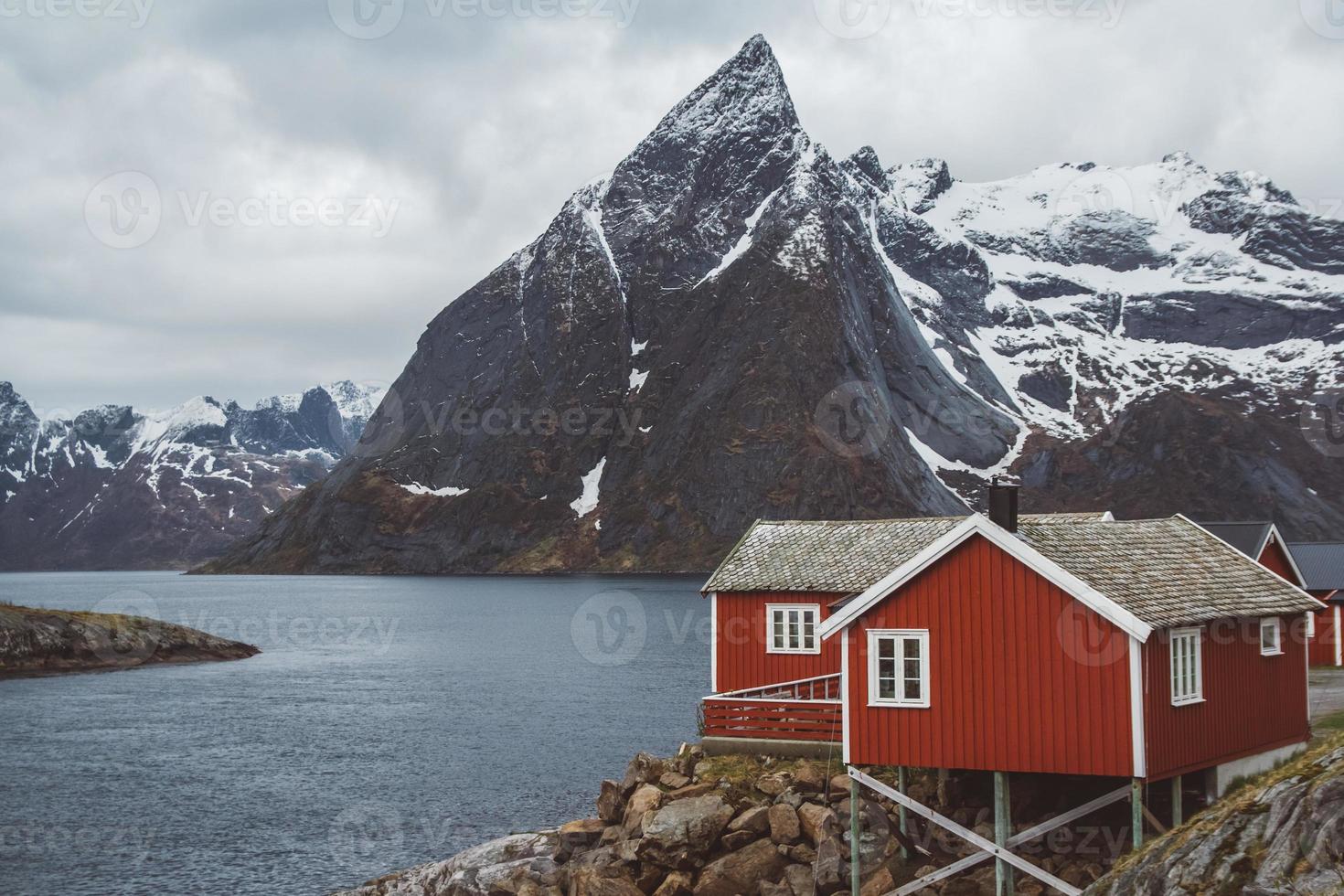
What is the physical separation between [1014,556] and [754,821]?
28.3ft

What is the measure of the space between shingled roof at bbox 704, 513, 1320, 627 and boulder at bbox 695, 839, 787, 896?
21.1ft

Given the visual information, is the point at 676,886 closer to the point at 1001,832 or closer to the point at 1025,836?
the point at 1001,832

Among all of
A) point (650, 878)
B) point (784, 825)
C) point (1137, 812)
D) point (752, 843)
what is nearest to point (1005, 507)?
point (1137, 812)

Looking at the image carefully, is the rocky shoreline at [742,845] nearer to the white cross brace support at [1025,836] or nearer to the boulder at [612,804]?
the boulder at [612,804]

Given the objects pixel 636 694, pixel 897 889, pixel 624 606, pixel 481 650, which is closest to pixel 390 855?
pixel 897 889

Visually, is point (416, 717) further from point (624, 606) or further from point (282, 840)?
point (624, 606)

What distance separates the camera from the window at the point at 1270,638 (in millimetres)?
29047

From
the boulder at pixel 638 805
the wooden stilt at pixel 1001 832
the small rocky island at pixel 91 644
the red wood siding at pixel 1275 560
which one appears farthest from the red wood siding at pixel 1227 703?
the small rocky island at pixel 91 644

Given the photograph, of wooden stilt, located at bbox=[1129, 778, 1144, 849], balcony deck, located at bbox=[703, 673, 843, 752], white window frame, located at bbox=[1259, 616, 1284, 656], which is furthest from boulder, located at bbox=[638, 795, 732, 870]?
white window frame, located at bbox=[1259, 616, 1284, 656]

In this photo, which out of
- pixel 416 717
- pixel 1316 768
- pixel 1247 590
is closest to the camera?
pixel 1316 768

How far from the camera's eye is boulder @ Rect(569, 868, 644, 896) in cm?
2766

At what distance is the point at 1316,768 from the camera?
16656 millimetres

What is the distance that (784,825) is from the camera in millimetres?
28000

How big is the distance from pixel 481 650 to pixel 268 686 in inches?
957
